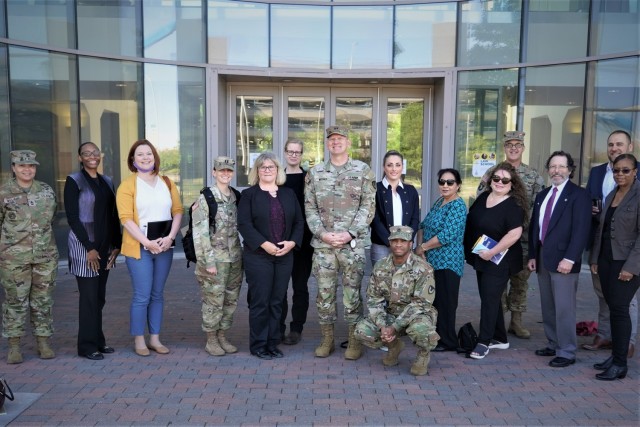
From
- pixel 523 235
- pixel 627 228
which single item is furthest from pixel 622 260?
pixel 523 235

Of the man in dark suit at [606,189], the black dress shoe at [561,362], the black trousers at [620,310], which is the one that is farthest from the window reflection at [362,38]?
the black dress shoe at [561,362]

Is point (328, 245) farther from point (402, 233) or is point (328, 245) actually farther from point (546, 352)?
point (546, 352)

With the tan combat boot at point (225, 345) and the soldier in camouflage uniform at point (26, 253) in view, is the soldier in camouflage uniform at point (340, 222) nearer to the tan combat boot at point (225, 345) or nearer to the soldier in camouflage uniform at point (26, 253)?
the tan combat boot at point (225, 345)

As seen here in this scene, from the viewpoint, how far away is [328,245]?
4.84m

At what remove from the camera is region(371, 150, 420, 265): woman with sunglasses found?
514 centimetres

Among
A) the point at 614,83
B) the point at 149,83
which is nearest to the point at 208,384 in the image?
the point at 149,83

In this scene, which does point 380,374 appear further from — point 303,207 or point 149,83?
point 149,83

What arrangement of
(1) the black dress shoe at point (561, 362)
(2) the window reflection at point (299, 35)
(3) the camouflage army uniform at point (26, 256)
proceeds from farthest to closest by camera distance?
(2) the window reflection at point (299, 35), (1) the black dress shoe at point (561, 362), (3) the camouflage army uniform at point (26, 256)

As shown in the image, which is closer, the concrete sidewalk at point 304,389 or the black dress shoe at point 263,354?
the concrete sidewalk at point 304,389

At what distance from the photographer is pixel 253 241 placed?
4.70 metres

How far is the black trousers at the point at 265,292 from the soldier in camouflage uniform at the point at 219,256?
0.17 m

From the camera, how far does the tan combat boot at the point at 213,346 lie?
497cm

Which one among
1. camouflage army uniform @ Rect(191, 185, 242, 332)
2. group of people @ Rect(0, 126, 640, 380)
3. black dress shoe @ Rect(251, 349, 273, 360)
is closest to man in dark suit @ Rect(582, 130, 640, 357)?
group of people @ Rect(0, 126, 640, 380)

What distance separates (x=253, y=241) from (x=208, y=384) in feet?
3.98
